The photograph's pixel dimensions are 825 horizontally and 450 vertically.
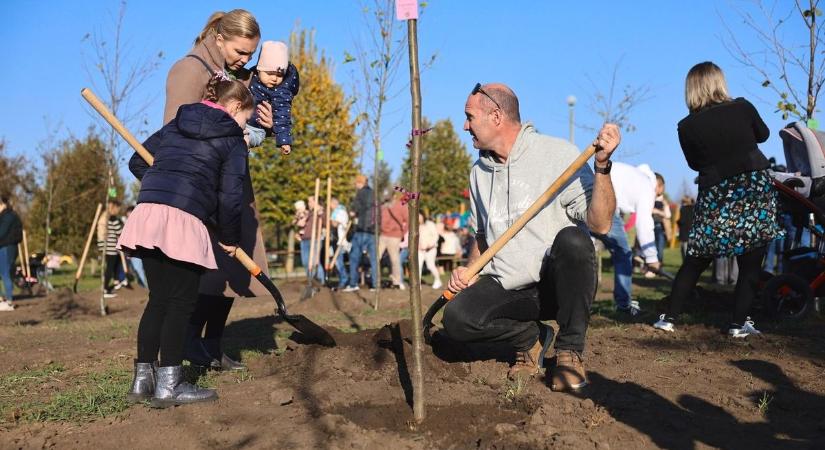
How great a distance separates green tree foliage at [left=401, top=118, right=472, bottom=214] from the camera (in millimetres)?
37531

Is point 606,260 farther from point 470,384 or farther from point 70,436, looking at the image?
point 70,436

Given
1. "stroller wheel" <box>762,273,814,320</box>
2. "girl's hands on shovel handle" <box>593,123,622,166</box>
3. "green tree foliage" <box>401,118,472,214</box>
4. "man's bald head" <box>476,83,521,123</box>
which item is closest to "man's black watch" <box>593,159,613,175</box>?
"girl's hands on shovel handle" <box>593,123,622,166</box>

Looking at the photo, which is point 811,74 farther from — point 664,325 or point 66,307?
point 66,307

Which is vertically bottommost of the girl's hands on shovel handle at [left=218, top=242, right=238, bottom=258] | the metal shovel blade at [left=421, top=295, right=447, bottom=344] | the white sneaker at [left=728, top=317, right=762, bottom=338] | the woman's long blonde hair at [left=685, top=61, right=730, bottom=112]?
the white sneaker at [left=728, top=317, right=762, bottom=338]

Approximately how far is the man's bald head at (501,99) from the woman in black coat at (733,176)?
6.47 feet

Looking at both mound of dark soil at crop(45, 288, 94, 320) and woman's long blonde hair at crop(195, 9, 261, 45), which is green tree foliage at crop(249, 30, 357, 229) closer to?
mound of dark soil at crop(45, 288, 94, 320)

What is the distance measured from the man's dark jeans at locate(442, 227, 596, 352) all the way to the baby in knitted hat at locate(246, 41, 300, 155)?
4.90 ft

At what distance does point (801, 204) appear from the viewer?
6035mm

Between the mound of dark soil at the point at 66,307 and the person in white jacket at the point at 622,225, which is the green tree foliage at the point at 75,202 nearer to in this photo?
the mound of dark soil at the point at 66,307

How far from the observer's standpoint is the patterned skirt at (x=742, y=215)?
517cm

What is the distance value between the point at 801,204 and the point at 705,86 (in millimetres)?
1637

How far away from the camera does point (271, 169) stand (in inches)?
1050

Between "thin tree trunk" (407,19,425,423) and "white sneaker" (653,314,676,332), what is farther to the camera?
"white sneaker" (653,314,676,332)

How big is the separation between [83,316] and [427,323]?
729 centimetres
